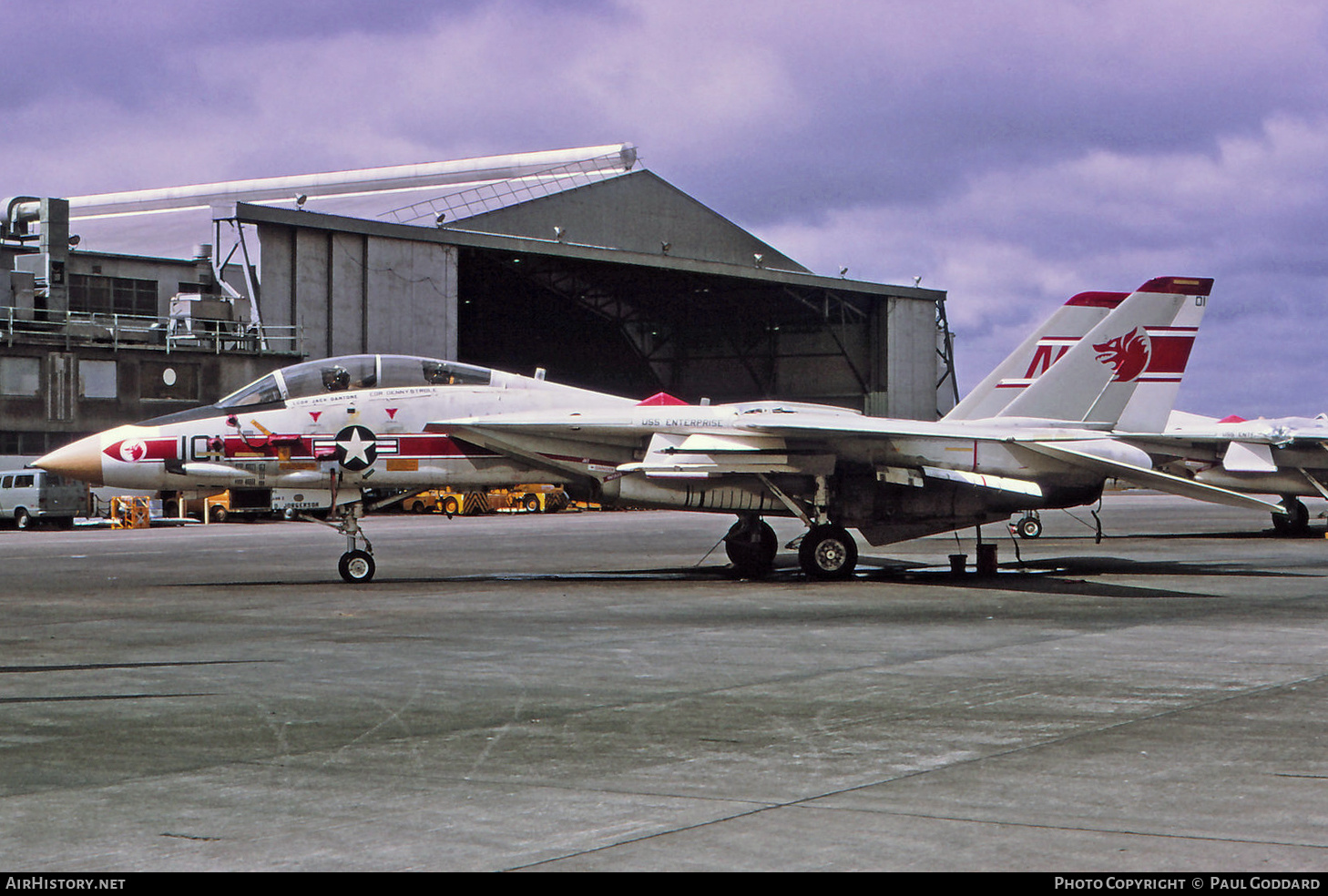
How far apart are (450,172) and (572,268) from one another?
10727mm

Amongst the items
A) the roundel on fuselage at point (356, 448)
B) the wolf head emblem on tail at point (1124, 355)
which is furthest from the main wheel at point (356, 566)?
the wolf head emblem on tail at point (1124, 355)

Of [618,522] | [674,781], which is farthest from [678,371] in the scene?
[674,781]

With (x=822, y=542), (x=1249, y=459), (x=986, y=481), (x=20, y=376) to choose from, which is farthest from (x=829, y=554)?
(x=20, y=376)

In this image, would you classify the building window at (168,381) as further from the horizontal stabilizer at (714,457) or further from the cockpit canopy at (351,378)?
the horizontal stabilizer at (714,457)

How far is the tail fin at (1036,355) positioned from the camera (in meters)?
24.3

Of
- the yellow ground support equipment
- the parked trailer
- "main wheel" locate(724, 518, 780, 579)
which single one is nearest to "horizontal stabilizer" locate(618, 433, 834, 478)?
"main wheel" locate(724, 518, 780, 579)

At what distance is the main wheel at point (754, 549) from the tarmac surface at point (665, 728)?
8.24 ft

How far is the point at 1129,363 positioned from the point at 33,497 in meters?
33.7

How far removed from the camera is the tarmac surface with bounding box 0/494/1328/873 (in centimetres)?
508

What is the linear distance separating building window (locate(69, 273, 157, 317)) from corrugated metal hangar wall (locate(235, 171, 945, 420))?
9.49 meters

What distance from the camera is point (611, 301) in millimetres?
66062

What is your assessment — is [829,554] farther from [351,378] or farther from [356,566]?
[351,378]

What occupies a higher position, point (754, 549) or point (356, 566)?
point (754, 549)

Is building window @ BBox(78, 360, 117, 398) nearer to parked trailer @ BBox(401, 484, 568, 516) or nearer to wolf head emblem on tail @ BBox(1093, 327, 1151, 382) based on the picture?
parked trailer @ BBox(401, 484, 568, 516)
